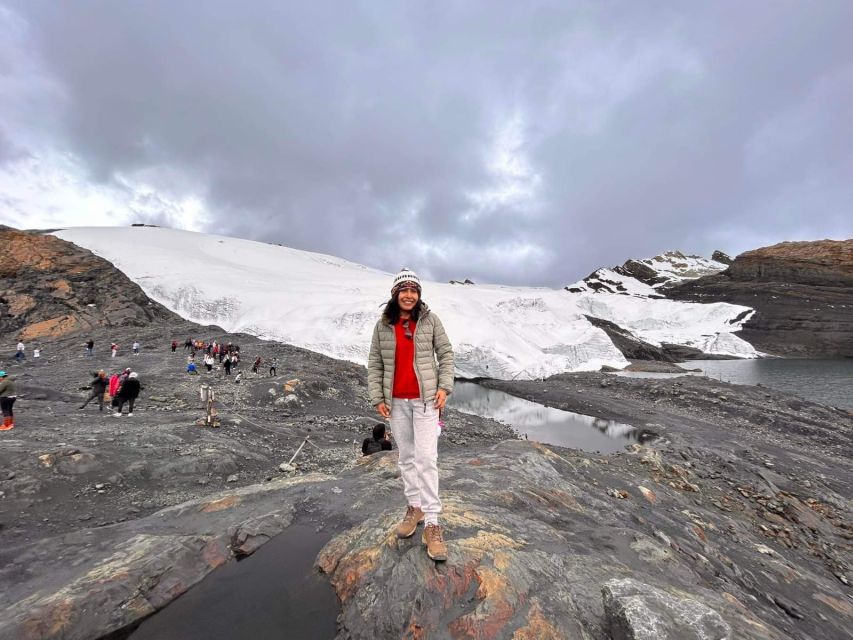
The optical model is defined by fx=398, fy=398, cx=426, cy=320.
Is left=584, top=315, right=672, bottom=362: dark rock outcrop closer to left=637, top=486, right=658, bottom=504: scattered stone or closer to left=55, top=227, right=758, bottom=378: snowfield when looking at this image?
left=55, top=227, right=758, bottom=378: snowfield

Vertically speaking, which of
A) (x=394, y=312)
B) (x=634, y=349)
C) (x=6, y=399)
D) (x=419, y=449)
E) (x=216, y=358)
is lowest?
(x=6, y=399)

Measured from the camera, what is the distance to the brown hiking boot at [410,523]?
4340 mm

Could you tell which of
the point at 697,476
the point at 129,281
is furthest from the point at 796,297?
the point at 129,281

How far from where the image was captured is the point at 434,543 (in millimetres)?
4016

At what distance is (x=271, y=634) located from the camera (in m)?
3.54

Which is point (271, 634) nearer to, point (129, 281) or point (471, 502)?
point (471, 502)

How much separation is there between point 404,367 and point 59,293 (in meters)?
Result: 58.2

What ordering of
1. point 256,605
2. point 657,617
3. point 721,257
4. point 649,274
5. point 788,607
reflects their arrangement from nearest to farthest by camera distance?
point 657,617 → point 256,605 → point 788,607 → point 649,274 → point 721,257

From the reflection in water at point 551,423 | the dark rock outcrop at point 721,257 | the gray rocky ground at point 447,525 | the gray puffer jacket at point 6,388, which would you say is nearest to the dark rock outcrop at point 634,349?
the reflection in water at point 551,423

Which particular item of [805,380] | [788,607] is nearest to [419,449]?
[788,607]

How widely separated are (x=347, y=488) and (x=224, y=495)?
2077mm

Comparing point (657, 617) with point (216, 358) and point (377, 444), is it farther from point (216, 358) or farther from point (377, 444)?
point (216, 358)

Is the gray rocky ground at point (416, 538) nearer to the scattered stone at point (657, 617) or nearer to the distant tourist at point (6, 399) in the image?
the scattered stone at point (657, 617)

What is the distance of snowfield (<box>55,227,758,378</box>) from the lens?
41.6 meters
